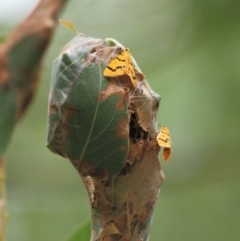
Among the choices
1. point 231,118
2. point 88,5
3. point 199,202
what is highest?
point 88,5

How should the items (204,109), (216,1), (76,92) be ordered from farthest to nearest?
(204,109), (216,1), (76,92)

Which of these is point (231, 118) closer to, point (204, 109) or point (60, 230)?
point (204, 109)

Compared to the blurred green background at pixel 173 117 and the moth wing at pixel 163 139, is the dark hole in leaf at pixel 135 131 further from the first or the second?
the blurred green background at pixel 173 117

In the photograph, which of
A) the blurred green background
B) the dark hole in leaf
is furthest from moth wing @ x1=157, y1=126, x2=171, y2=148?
the blurred green background

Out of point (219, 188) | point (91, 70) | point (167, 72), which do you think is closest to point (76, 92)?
point (91, 70)

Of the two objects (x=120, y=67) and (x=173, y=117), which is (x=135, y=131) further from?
(x=173, y=117)

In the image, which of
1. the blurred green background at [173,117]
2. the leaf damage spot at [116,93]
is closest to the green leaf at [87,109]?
the leaf damage spot at [116,93]
